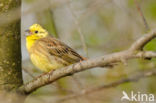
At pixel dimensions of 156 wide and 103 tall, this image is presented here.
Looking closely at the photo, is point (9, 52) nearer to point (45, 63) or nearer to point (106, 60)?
point (45, 63)

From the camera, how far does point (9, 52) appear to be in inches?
164

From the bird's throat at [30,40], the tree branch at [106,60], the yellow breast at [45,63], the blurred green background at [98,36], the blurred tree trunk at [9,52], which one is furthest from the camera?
the bird's throat at [30,40]

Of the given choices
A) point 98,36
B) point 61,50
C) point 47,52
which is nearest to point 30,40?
point 47,52

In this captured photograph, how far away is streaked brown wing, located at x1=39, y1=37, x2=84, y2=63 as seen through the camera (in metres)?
5.24

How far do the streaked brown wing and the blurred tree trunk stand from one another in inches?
48.0

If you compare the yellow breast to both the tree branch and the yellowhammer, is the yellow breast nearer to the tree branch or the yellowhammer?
the yellowhammer

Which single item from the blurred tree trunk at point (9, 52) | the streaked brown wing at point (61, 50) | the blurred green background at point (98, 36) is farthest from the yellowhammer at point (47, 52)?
the blurred tree trunk at point (9, 52)

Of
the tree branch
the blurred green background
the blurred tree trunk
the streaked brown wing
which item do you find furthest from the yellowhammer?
the tree branch

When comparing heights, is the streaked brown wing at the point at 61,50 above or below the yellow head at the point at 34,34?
below

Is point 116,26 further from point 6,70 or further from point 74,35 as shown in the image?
point 6,70

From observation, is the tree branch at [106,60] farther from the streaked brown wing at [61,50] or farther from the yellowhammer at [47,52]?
the streaked brown wing at [61,50]

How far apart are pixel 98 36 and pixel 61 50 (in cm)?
221

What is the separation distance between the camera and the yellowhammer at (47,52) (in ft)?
17.1

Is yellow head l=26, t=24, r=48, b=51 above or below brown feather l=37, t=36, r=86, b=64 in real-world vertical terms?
above
